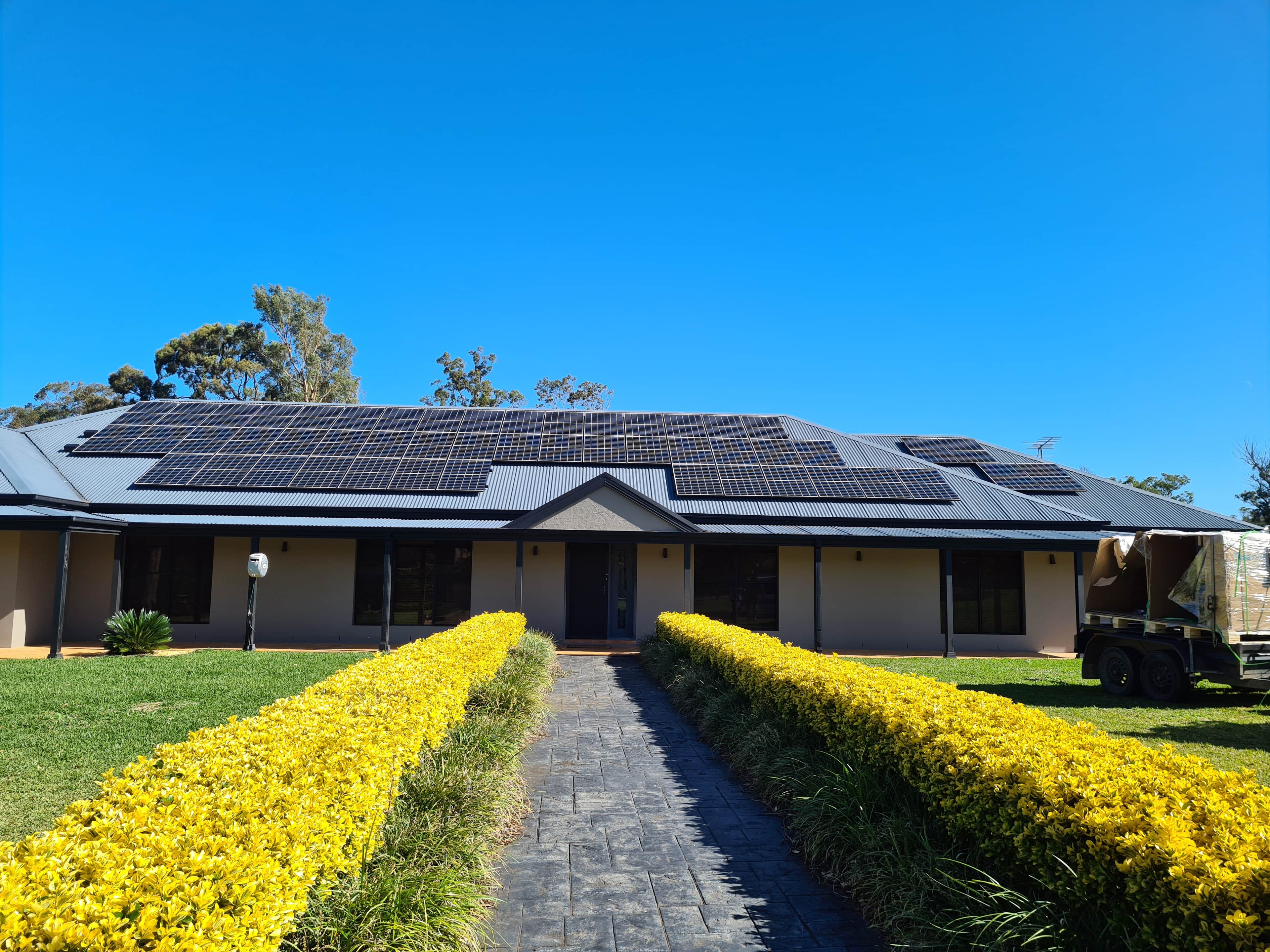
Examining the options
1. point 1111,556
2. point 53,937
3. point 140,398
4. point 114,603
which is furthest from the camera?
point 140,398

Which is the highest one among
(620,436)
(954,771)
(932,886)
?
(620,436)

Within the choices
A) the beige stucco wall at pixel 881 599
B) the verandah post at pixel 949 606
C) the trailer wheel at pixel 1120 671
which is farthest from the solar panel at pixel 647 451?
the trailer wheel at pixel 1120 671

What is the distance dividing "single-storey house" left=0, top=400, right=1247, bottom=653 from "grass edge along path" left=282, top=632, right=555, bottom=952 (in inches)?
430

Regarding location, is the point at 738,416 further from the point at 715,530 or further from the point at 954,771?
the point at 954,771

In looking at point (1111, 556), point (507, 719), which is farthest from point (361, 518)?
point (1111, 556)

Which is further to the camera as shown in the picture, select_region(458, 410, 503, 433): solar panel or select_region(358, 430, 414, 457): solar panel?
select_region(458, 410, 503, 433): solar panel

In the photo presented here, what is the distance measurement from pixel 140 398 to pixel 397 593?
116 feet

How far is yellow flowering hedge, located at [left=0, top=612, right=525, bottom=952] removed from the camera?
2.30m

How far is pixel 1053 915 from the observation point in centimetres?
366

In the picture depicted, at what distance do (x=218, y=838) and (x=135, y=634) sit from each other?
48.5 ft

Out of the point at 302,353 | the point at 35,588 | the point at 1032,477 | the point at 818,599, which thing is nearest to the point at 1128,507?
the point at 1032,477

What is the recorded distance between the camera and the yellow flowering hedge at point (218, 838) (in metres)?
2.30

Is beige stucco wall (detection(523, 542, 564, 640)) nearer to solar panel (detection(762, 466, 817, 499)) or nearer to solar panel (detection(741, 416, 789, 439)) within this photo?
solar panel (detection(762, 466, 817, 499))

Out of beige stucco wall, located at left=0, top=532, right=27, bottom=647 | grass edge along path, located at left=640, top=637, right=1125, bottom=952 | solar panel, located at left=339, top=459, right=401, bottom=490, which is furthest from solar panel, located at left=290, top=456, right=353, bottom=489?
grass edge along path, located at left=640, top=637, right=1125, bottom=952
